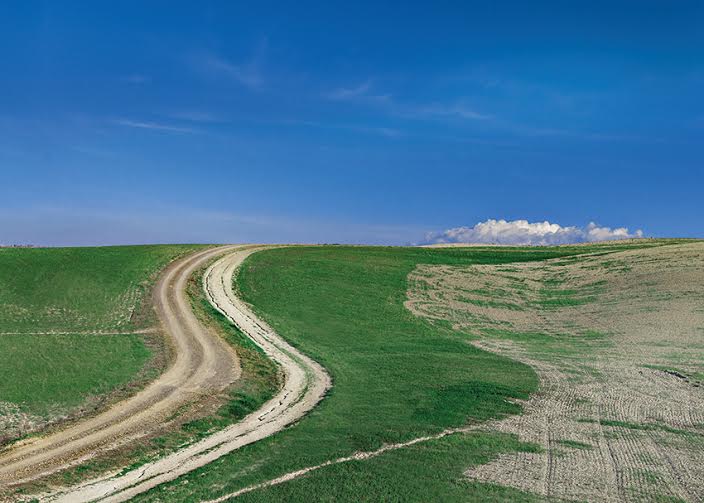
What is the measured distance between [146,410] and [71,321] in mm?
19885

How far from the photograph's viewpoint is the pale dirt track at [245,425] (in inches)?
731

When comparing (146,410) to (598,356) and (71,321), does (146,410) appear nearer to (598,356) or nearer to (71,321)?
(71,321)

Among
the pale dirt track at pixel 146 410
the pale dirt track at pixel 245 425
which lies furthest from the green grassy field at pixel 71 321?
the pale dirt track at pixel 245 425

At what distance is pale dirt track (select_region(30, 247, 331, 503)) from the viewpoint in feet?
61.0

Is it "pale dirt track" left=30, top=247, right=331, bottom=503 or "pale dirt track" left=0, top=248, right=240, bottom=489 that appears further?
"pale dirt track" left=0, top=248, right=240, bottom=489

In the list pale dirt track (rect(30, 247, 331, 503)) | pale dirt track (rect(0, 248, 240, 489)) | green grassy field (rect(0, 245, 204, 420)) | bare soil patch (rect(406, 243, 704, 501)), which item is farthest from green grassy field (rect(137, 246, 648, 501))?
green grassy field (rect(0, 245, 204, 420))

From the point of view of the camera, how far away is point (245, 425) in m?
24.8

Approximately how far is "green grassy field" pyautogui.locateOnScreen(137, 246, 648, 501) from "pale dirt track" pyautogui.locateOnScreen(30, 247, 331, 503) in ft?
2.46

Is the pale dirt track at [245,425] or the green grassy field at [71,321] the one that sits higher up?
the green grassy field at [71,321]

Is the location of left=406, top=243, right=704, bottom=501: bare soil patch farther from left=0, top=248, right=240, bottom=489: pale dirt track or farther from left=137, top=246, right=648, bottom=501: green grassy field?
left=0, top=248, right=240, bottom=489: pale dirt track

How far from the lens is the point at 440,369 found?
34.4 m

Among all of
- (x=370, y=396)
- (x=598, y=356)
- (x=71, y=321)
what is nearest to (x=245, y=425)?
(x=370, y=396)

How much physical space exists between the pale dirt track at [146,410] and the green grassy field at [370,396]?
482cm

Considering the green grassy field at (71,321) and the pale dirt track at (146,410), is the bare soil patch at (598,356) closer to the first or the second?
the pale dirt track at (146,410)
